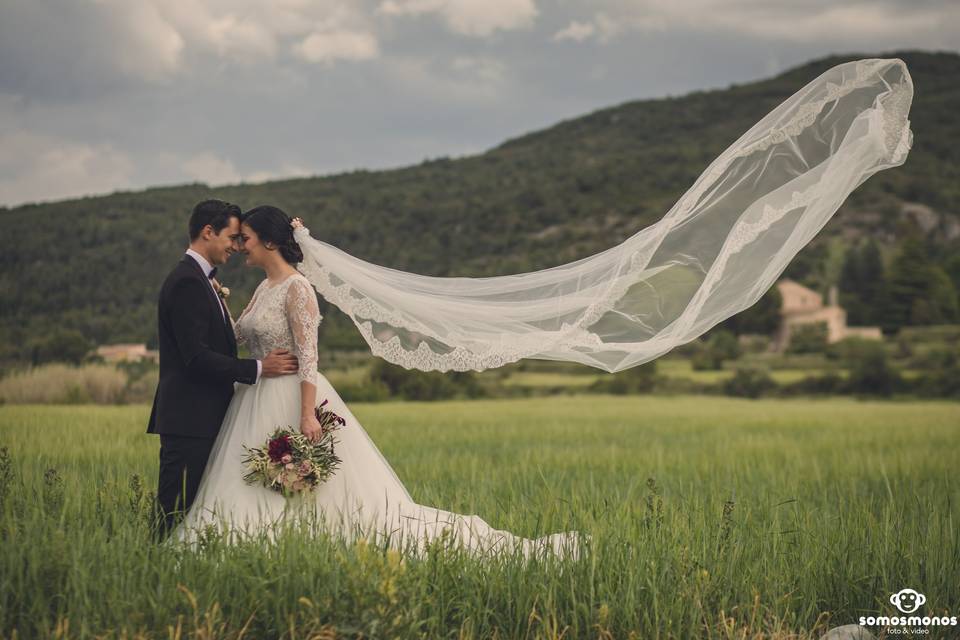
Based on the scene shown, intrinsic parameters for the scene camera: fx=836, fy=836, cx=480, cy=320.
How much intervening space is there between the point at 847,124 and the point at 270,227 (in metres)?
3.88

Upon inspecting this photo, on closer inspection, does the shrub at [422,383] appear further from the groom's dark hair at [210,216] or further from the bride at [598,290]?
the groom's dark hair at [210,216]

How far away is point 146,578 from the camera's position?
12.8ft

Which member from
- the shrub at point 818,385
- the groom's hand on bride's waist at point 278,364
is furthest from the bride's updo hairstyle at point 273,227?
the shrub at point 818,385

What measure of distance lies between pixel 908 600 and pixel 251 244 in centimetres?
432

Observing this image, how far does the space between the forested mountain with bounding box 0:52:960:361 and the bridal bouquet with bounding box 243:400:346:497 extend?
58.5 ft

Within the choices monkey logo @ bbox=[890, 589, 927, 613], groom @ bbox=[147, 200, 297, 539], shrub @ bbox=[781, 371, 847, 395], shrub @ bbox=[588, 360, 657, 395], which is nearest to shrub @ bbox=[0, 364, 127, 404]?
groom @ bbox=[147, 200, 297, 539]

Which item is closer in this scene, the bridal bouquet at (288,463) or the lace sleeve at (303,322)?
the bridal bouquet at (288,463)

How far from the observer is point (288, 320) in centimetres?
525

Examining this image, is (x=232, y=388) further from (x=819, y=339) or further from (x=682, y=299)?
(x=819, y=339)

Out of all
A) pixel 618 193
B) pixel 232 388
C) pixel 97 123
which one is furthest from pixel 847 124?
pixel 618 193

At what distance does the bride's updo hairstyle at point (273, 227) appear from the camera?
17.3ft

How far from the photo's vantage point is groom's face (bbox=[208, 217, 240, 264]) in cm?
523

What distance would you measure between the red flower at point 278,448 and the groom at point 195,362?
1.41 ft

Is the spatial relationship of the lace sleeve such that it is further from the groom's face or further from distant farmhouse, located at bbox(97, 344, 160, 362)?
distant farmhouse, located at bbox(97, 344, 160, 362)
